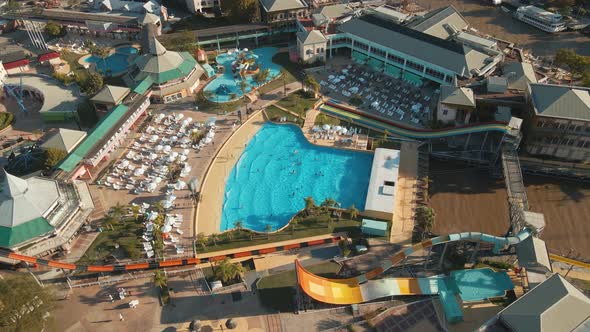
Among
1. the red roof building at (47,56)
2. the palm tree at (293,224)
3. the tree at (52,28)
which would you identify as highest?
the tree at (52,28)

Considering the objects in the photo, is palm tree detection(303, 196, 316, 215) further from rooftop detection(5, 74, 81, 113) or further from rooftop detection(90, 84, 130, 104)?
rooftop detection(5, 74, 81, 113)

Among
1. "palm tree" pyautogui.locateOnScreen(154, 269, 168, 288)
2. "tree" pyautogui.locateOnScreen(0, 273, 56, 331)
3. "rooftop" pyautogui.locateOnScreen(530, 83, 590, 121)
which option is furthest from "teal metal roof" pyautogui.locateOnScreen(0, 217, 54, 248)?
"rooftop" pyautogui.locateOnScreen(530, 83, 590, 121)

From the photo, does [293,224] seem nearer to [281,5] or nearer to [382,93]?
[382,93]

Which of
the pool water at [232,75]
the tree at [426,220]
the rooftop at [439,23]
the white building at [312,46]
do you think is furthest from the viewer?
the white building at [312,46]

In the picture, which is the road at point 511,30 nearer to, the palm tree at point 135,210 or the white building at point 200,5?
the white building at point 200,5

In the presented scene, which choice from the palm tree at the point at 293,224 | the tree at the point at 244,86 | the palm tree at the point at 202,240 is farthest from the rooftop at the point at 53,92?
the palm tree at the point at 293,224

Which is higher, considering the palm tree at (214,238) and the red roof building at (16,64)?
the red roof building at (16,64)
